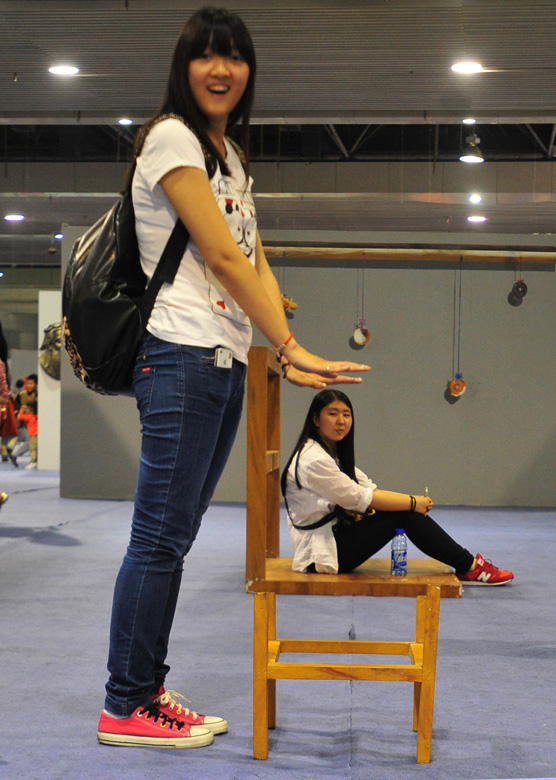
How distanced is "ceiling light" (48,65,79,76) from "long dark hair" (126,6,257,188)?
4.92 meters

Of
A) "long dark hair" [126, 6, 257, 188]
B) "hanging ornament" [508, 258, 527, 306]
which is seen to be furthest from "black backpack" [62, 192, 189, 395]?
"hanging ornament" [508, 258, 527, 306]

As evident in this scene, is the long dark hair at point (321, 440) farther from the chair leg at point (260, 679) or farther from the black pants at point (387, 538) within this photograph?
the chair leg at point (260, 679)

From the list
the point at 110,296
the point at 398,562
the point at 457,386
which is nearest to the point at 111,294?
the point at 110,296

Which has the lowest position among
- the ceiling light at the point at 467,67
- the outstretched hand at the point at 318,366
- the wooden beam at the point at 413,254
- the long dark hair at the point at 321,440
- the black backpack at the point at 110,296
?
the long dark hair at the point at 321,440

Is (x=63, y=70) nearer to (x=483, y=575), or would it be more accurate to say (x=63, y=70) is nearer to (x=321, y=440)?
(x=321, y=440)

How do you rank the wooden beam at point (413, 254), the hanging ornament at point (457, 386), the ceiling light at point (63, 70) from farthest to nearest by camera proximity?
the hanging ornament at point (457, 386) → the wooden beam at point (413, 254) → the ceiling light at point (63, 70)

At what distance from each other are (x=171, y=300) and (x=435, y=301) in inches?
303

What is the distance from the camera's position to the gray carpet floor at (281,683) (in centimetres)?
228

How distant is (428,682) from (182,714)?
56 cm

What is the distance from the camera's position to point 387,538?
4426 millimetres

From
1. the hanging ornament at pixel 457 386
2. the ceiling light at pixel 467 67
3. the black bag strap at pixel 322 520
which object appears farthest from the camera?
the hanging ornament at pixel 457 386

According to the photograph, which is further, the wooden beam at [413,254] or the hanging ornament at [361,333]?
the hanging ornament at [361,333]

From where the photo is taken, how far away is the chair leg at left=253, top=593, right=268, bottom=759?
2303mm

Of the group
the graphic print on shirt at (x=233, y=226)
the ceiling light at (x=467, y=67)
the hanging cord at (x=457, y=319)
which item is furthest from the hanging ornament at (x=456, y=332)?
the graphic print on shirt at (x=233, y=226)
